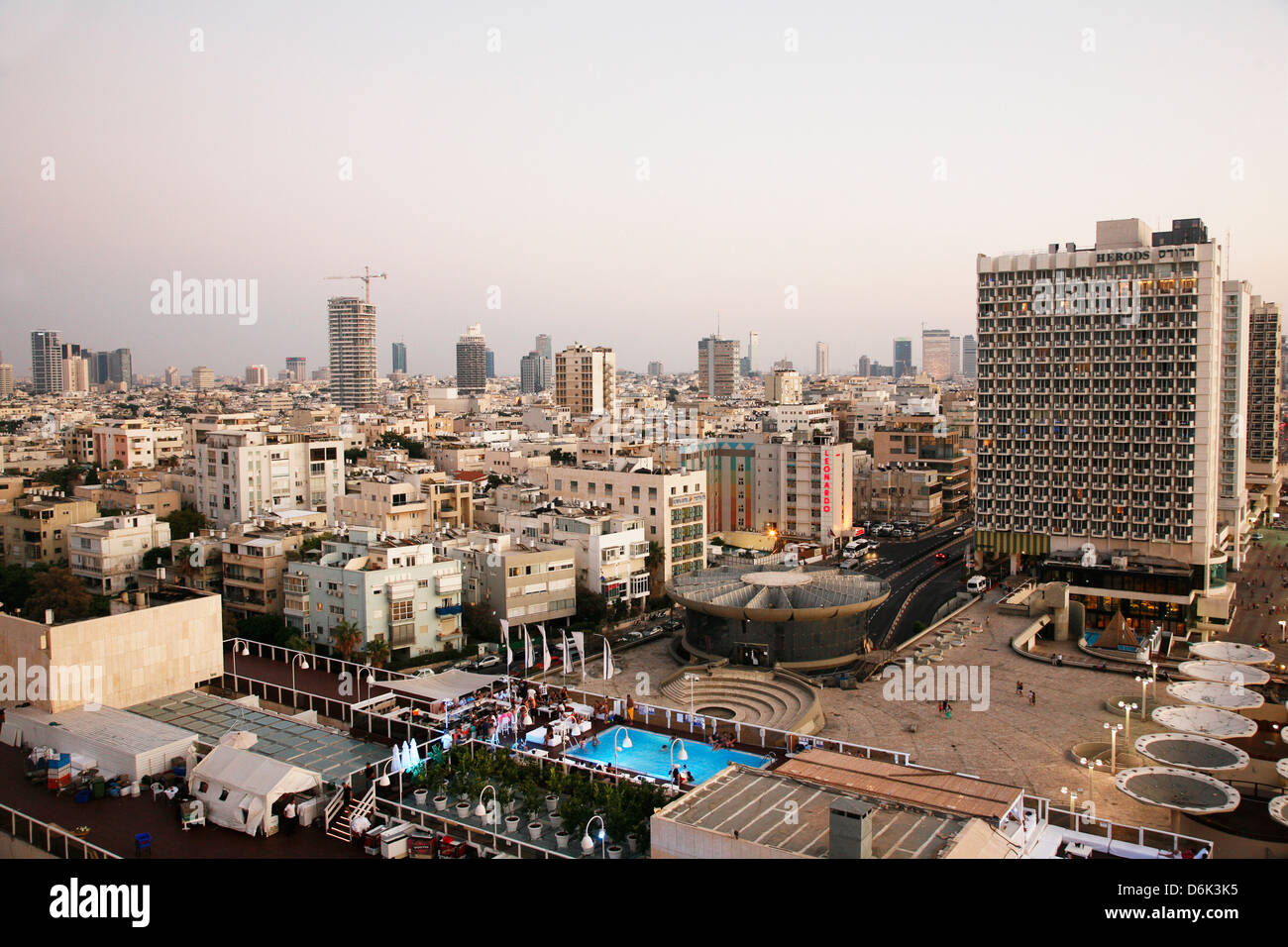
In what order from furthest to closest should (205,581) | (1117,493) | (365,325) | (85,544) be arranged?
(365,325) → (1117,493) → (85,544) → (205,581)

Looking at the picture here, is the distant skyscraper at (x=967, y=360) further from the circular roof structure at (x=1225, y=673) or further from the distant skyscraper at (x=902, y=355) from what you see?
the circular roof structure at (x=1225, y=673)

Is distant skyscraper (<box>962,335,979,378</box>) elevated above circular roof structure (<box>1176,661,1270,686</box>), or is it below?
above

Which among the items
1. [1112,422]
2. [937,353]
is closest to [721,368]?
[937,353]

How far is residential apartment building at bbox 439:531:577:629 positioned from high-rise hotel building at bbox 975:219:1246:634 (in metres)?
13.2

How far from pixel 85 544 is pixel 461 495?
9631 mm

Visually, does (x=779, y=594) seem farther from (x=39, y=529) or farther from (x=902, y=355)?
(x=902, y=355)

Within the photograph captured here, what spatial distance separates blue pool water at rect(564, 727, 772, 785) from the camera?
10.5m

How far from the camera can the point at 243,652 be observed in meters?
16.6

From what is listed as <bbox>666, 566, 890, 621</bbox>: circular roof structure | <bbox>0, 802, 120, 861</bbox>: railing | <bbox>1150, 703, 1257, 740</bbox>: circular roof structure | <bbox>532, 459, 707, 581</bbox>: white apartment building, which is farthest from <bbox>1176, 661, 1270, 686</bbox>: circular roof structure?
<bbox>0, 802, 120, 861</bbox>: railing

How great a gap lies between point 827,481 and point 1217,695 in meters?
19.4

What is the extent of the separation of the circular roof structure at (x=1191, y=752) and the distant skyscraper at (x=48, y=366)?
50586 mm

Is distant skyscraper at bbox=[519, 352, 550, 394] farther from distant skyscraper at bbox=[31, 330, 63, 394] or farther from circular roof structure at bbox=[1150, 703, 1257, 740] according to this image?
circular roof structure at bbox=[1150, 703, 1257, 740]

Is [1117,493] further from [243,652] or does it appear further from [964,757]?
[243,652]
